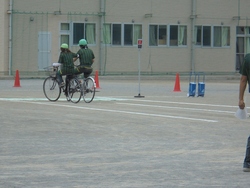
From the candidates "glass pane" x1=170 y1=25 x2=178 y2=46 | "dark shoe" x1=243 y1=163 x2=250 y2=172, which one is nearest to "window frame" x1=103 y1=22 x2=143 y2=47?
"glass pane" x1=170 y1=25 x2=178 y2=46

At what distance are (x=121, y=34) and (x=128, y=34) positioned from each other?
1.51 ft

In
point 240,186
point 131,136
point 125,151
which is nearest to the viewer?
point 240,186

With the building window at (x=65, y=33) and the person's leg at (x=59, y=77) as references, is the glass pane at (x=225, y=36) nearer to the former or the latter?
the building window at (x=65, y=33)

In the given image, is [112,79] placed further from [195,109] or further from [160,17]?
[195,109]

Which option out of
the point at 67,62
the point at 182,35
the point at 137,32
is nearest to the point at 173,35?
the point at 182,35

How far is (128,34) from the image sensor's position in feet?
163

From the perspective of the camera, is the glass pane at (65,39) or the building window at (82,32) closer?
the glass pane at (65,39)

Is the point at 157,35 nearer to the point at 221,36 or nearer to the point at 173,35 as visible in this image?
the point at 173,35

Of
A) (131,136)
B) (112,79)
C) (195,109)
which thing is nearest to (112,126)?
(131,136)

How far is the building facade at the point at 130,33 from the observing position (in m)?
46.8

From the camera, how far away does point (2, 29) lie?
4597 cm

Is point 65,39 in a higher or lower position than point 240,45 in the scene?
higher

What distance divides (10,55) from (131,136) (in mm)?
32990

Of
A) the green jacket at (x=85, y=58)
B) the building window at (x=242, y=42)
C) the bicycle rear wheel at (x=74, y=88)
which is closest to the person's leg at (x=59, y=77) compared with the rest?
the bicycle rear wheel at (x=74, y=88)
